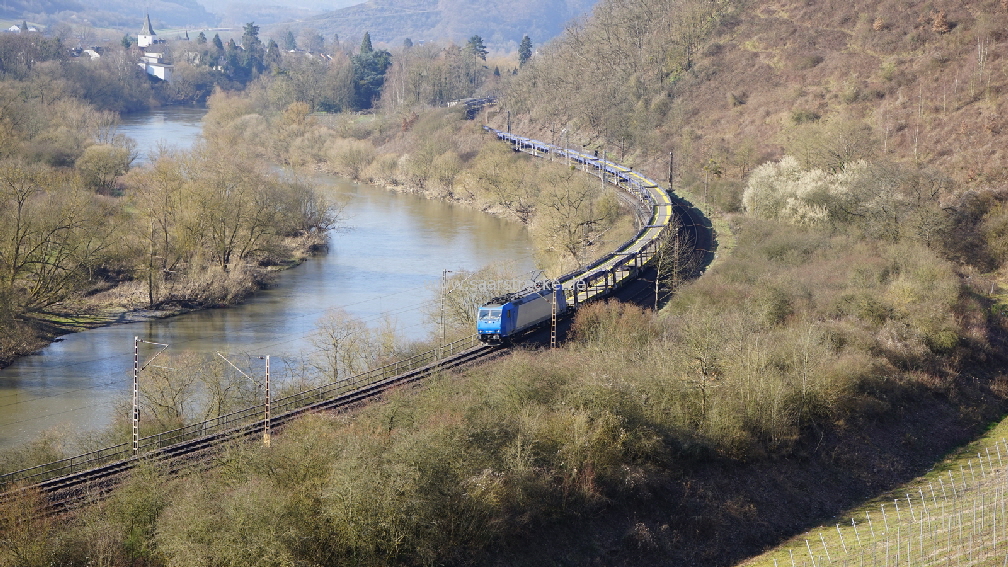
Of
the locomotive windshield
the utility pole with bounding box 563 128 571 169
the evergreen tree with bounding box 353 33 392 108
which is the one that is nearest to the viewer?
the locomotive windshield

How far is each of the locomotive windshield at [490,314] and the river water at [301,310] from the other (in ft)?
30.3

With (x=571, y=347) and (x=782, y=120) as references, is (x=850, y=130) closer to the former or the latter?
(x=782, y=120)

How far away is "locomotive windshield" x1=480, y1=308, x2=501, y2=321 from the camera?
123ft

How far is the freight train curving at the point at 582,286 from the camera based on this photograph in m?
38.0

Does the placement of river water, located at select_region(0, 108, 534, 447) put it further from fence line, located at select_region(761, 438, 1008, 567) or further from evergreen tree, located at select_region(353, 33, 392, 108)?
evergreen tree, located at select_region(353, 33, 392, 108)

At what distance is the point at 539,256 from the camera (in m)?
62.8

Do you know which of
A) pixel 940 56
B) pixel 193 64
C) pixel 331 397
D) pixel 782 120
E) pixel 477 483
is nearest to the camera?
pixel 477 483

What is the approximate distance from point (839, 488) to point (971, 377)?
37.9 feet

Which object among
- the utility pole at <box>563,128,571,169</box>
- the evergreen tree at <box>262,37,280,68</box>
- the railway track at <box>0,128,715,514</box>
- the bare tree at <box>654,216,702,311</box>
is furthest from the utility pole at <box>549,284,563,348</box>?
the evergreen tree at <box>262,37,280,68</box>

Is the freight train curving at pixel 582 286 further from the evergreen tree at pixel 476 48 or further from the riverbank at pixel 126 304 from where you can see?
the evergreen tree at pixel 476 48

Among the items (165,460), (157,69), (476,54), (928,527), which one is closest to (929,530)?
(928,527)

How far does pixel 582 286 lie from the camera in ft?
148

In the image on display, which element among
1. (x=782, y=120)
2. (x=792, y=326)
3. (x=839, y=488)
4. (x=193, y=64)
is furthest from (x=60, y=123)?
(x=193, y=64)

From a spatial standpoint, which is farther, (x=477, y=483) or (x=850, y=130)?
(x=850, y=130)
